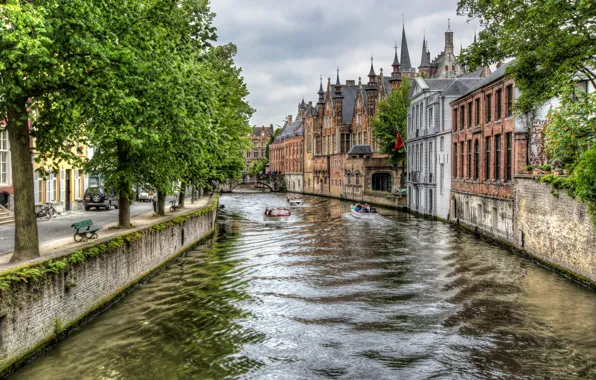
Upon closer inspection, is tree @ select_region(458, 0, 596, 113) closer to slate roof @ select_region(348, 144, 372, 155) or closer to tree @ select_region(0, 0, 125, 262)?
tree @ select_region(0, 0, 125, 262)

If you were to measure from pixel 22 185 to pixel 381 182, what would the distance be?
2472 inches

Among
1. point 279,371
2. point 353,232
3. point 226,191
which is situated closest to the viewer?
point 279,371

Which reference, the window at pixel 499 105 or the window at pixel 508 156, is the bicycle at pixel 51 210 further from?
the window at pixel 499 105

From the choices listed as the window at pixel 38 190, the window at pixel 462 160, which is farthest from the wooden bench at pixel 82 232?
the window at pixel 462 160

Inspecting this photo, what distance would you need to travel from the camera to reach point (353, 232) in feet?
119

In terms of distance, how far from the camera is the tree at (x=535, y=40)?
580 inches

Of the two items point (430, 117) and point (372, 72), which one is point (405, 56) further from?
point (430, 117)

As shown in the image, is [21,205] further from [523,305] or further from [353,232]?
[353,232]

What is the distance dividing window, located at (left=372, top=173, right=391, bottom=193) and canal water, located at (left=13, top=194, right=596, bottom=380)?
4713 centimetres

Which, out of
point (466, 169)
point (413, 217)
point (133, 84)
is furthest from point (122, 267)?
point (413, 217)

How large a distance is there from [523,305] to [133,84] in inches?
529

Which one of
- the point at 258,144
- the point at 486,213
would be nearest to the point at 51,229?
the point at 486,213

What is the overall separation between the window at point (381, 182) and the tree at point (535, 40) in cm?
5448

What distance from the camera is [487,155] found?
3466 centimetres
